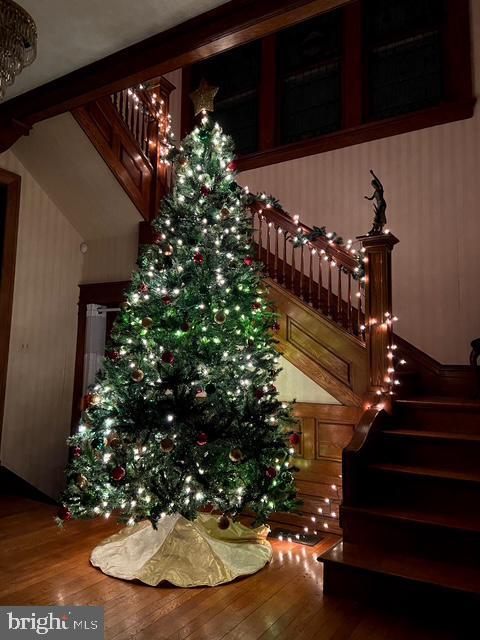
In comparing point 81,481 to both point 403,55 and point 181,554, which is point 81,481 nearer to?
point 181,554

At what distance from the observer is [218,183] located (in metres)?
3.71

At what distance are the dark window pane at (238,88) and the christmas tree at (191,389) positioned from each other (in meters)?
3.41

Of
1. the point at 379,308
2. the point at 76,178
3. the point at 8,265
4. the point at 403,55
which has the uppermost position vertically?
the point at 403,55

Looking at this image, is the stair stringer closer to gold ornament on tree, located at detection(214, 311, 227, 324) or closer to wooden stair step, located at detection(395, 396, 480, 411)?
wooden stair step, located at detection(395, 396, 480, 411)

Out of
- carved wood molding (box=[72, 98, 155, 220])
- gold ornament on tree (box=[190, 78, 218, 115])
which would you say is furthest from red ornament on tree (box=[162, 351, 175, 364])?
carved wood molding (box=[72, 98, 155, 220])

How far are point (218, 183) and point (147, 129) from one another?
223 centimetres

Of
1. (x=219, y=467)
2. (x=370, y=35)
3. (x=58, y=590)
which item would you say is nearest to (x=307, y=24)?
(x=370, y=35)

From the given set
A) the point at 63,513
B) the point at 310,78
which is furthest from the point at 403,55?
the point at 63,513

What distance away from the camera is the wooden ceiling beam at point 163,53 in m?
2.90

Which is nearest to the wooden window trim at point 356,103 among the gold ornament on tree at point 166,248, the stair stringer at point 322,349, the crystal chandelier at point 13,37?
the stair stringer at point 322,349

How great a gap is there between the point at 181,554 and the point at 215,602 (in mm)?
480

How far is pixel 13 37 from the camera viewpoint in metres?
2.41

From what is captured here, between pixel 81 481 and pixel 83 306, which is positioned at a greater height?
pixel 83 306

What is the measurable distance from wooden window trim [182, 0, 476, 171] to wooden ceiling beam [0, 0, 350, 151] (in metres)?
1.99
